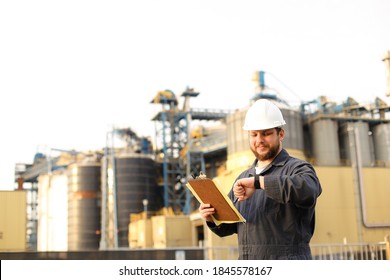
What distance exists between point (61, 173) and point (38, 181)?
231 centimetres

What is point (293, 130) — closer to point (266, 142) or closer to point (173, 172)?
point (173, 172)

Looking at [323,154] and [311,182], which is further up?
[323,154]

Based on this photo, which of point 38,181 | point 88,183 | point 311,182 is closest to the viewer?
point 311,182

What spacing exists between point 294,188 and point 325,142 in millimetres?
16914

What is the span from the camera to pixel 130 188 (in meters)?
23.7

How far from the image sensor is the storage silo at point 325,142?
17.9m

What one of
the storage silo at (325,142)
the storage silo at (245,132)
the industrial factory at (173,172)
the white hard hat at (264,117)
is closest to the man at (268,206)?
the white hard hat at (264,117)

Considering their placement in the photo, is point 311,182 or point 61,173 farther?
point 61,173

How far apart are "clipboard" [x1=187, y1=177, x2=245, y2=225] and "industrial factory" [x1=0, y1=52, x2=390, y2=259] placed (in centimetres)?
1200
